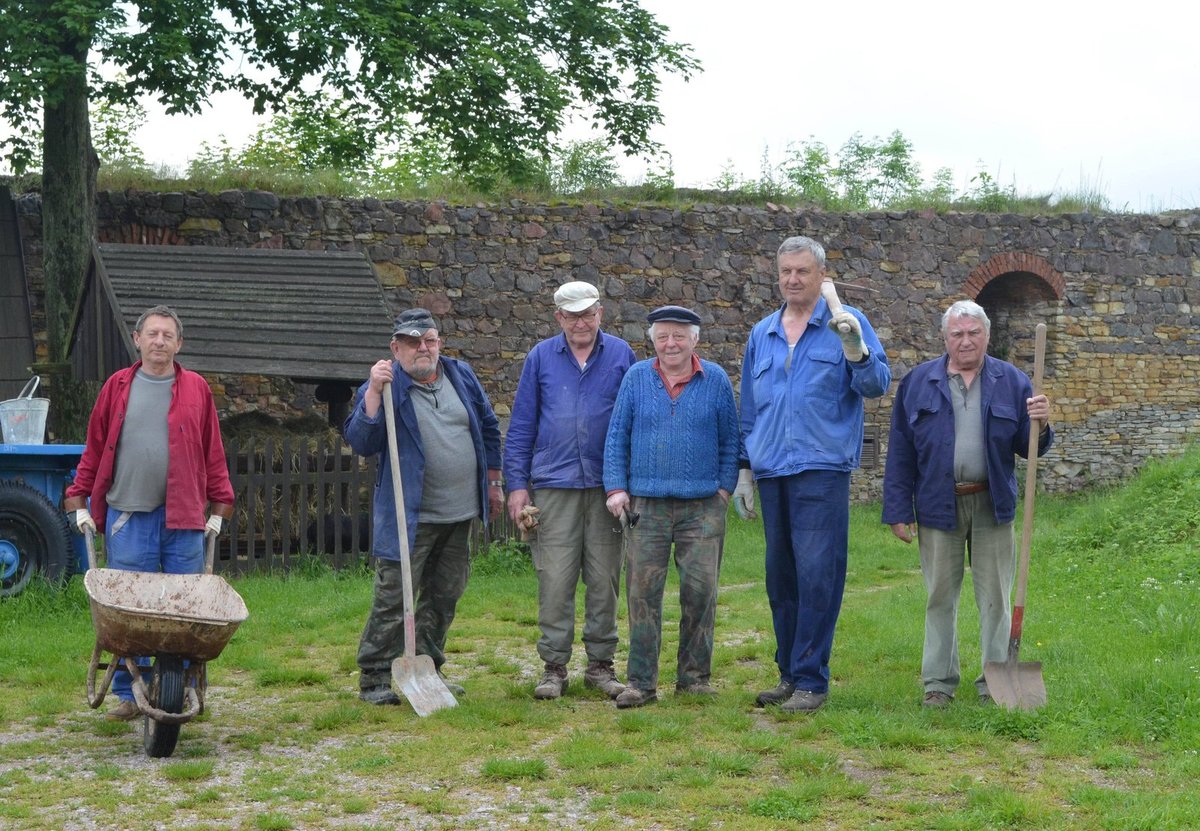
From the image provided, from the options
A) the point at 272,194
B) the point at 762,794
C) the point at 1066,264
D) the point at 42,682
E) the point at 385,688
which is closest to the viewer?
the point at 762,794

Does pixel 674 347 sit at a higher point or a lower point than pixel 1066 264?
lower

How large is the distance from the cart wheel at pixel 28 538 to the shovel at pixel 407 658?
3324 millimetres

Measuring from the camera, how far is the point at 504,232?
14352 millimetres

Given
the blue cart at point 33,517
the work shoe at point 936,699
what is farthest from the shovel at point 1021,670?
the blue cart at point 33,517

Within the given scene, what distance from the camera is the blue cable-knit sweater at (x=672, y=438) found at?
6.00 meters

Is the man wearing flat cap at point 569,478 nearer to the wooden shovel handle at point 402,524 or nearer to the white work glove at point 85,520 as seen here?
the wooden shovel handle at point 402,524

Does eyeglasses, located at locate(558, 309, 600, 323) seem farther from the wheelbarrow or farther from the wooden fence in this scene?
the wooden fence

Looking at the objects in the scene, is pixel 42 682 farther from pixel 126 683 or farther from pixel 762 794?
pixel 762 794

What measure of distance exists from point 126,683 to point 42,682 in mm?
936

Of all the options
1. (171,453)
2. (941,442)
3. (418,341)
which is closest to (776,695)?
(941,442)

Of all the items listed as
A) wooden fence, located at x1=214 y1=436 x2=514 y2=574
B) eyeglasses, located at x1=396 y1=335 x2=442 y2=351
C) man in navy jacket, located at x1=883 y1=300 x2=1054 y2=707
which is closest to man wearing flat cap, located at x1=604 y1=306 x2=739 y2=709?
man in navy jacket, located at x1=883 y1=300 x2=1054 y2=707

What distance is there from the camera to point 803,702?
19.1 feet

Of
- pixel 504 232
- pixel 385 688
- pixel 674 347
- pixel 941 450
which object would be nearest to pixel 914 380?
pixel 941 450

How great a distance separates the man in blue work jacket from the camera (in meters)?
5.83
